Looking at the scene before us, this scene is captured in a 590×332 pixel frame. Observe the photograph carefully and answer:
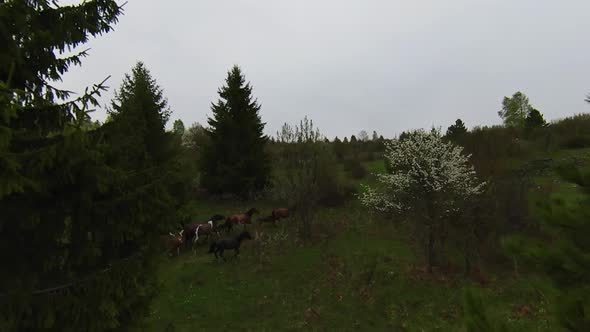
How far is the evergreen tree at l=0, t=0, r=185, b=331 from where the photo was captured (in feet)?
14.1

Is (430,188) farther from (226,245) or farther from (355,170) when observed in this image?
(355,170)

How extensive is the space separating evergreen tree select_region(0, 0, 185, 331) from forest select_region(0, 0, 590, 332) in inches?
1.0

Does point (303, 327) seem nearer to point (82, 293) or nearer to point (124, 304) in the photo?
point (124, 304)

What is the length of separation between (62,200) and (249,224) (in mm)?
17176

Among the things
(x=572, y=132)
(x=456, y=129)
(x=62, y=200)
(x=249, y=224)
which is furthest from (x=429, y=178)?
(x=572, y=132)

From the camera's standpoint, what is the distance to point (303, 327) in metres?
11.3

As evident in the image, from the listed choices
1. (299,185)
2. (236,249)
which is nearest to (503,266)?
(299,185)

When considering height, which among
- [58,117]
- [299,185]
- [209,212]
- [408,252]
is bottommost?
[408,252]

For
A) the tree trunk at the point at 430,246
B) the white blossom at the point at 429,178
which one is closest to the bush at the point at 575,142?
the white blossom at the point at 429,178

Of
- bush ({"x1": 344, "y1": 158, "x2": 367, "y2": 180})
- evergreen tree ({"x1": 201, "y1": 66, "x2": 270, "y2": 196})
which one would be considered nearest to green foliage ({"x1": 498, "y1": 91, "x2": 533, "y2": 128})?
bush ({"x1": 344, "y1": 158, "x2": 367, "y2": 180})

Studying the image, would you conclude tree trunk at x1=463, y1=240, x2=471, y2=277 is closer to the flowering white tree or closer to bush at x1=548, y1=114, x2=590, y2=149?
the flowering white tree

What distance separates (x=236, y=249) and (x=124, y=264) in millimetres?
12283

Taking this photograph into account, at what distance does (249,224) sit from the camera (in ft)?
71.2

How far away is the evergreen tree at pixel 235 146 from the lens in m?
27.6
